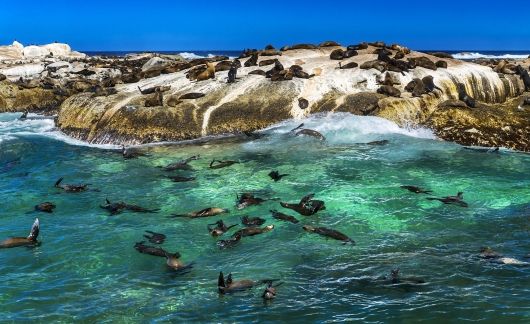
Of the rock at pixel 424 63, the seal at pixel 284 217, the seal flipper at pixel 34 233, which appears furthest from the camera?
the rock at pixel 424 63

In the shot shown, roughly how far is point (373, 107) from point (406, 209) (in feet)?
24.9

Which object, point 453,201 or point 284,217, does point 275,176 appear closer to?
point 284,217

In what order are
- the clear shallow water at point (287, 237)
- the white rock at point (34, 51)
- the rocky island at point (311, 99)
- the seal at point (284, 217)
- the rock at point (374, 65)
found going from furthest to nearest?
the white rock at point (34, 51), the rock at point (374, 65), the rocky island at point (311, 99), the seal at point (284, 217), the clear shallow water at point (287, 237)

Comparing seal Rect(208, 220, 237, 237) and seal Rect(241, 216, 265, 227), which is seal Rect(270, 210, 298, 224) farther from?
seal Rect(208, 220, 237, 237)

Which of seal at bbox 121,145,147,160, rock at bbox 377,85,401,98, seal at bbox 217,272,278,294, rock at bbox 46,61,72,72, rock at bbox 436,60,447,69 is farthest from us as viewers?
rock at bbox 46,61,72,72

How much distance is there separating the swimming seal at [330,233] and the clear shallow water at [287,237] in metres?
0.12

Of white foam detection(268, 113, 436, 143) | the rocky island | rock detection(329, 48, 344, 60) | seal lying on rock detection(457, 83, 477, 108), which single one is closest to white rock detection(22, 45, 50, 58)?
the rocky island

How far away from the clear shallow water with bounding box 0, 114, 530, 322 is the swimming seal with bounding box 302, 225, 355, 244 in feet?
0.41

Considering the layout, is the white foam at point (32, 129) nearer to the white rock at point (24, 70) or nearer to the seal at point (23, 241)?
the seal at point (23, 241)

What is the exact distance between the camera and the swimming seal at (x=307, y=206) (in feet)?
34.0

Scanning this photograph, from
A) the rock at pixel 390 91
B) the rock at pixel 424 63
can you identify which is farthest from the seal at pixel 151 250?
the rock at pixel 424 63

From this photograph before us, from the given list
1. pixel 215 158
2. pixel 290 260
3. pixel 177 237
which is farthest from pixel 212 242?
pixel 215 158

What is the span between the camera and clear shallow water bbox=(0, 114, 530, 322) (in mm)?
6820

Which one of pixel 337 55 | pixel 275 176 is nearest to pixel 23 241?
pixel 275 176
